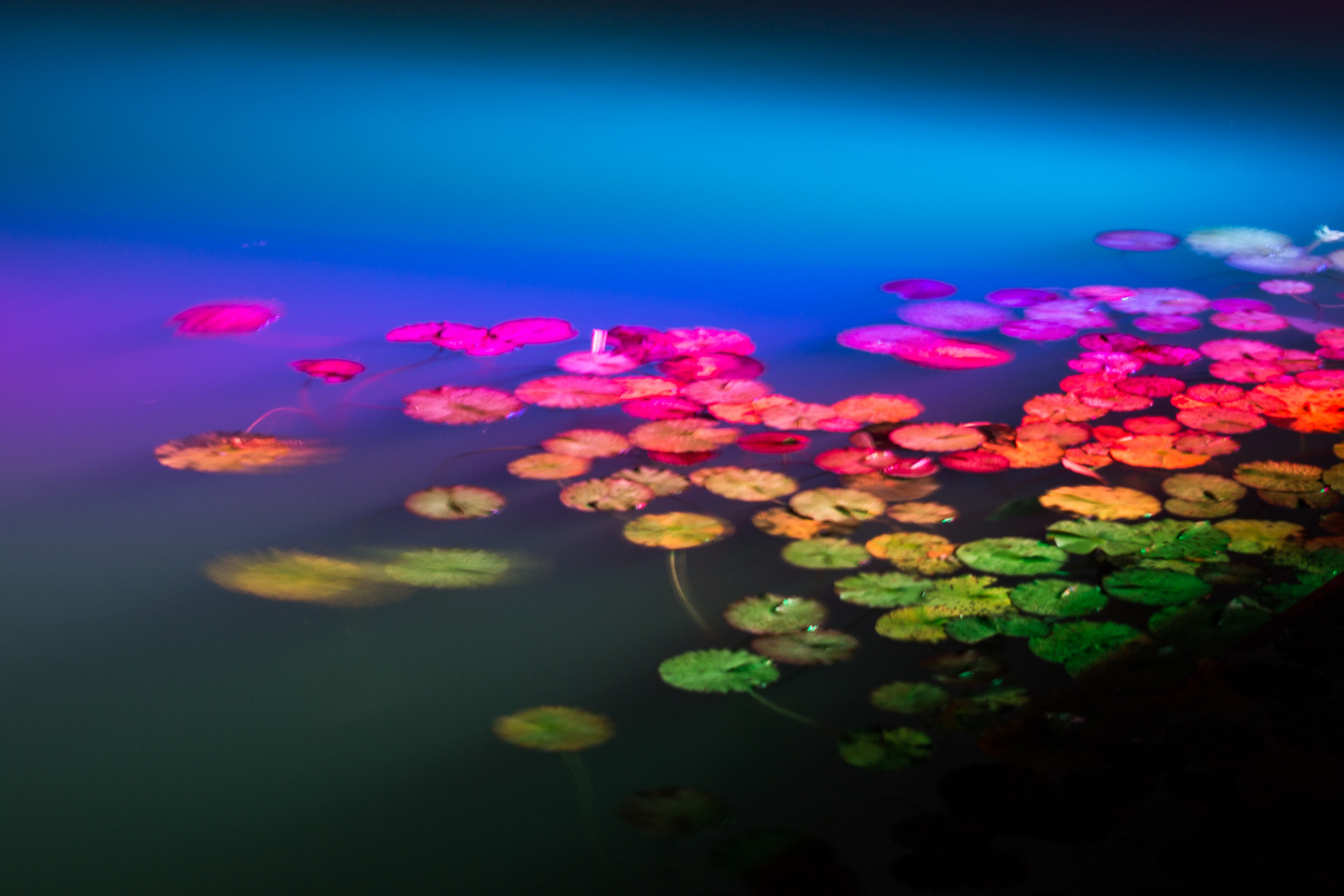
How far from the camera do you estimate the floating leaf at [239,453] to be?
4.37 ft

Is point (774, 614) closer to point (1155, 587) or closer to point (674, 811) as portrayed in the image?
point (674, 811)

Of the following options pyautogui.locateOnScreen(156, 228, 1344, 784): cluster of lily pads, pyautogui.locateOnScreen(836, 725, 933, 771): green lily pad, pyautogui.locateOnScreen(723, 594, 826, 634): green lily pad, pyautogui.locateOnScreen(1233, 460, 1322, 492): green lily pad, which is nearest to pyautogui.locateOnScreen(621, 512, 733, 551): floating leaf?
pyautogui.locateOnScreen(156, 228, 1344, 784): cluster of lily pads

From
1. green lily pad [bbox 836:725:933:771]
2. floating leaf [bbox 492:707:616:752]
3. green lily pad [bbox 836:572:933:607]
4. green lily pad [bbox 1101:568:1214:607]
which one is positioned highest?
green lily pad [bbox 1101:568:1214:607]

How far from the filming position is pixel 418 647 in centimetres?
100

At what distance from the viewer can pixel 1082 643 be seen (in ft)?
3.12

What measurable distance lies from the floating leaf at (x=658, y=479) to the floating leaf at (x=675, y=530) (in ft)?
0.18

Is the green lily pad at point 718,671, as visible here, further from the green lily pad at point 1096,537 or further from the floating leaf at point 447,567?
the green lily pad at point 1096,537

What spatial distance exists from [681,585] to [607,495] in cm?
19

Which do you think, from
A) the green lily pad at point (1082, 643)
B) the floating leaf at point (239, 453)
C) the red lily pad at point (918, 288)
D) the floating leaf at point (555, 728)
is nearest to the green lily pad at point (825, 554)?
the green lily pad at point (1082, 643)

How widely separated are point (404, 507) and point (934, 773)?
2.33ft

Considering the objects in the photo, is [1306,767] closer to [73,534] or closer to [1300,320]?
[73,534]

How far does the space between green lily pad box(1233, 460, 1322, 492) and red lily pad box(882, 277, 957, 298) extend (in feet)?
2.70

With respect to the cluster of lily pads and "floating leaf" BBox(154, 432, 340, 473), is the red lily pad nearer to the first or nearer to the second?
the cluster of lily pads

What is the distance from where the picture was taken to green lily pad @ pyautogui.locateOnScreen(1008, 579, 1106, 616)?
3.28ft
